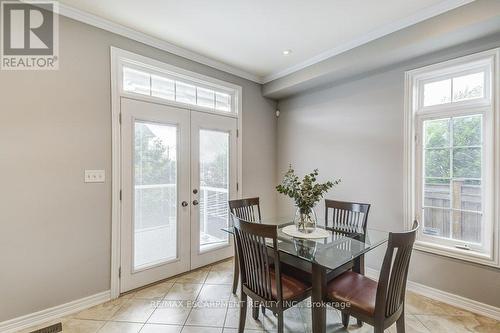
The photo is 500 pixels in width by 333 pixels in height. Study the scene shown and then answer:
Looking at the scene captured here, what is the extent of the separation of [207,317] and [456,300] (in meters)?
2.39

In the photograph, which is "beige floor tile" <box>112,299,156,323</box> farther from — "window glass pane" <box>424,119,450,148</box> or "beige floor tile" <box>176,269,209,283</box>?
"window glass pane" <box>424,119,450,148</box>

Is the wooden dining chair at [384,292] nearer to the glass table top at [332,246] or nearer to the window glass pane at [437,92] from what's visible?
the glass table top at [332,246]

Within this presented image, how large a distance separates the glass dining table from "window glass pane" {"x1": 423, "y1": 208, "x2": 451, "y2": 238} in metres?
0.78

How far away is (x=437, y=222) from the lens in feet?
8.11

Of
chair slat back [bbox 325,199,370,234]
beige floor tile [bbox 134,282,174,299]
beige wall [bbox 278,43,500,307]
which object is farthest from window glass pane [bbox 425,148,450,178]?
beige floor tile [bbox 134,282,174,299]

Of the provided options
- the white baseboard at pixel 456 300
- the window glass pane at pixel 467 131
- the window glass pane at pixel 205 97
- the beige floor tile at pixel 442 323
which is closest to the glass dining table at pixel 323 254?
the beige floor tile at pixel 442 323

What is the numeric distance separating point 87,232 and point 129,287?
0.75m

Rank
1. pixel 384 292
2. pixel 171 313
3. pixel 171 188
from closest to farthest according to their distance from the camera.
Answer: pixel 384 292
pixel 171 313
pixel 171 188

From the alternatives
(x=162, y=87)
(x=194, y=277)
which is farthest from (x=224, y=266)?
(x=162, y=87)

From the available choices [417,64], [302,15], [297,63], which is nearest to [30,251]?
[302,15]

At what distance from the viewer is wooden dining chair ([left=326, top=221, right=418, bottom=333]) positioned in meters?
1.37

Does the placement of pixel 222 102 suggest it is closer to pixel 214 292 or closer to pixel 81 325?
pixel 214 292

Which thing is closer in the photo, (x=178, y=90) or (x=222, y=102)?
(x=178, y=90)

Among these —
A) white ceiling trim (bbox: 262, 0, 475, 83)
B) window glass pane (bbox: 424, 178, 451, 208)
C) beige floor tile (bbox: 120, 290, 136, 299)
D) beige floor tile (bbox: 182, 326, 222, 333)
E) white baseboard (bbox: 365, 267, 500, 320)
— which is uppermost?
white ceiling trim (bbox: 262, 0, 475, 83)
